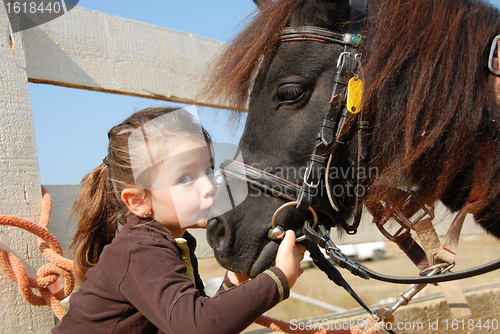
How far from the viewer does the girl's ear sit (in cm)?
109

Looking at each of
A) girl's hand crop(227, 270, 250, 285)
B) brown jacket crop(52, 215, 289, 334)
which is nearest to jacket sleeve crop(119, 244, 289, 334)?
brown jacket crop(52, 215, 289, 334)

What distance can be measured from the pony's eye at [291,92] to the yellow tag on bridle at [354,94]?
0.52 feet

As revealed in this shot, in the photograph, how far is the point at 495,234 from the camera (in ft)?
4.81

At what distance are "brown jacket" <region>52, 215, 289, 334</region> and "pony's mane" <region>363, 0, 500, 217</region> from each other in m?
0.61

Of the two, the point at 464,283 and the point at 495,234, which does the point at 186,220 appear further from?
the point at 464,283

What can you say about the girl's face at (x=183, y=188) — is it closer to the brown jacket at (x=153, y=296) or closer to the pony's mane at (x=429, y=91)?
the brown jacket at (x=153, y=296)

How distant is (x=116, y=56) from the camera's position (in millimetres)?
1663

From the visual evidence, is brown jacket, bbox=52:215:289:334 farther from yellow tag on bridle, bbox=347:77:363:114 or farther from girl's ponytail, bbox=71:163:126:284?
A: yellow tag on bridle, bbox=347:77:363:114

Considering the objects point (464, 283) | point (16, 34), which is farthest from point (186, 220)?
point (464, 283)

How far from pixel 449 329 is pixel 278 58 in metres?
2.07
